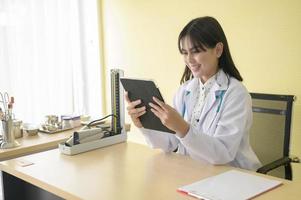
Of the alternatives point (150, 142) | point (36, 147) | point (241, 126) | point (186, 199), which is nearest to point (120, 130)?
point (150, 142)

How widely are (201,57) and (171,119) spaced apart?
36 centimetres

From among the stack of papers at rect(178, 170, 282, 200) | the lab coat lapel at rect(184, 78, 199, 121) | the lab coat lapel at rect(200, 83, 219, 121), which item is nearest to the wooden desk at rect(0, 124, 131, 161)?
the lab coat lapel at rect(184, 78, 199, 121)

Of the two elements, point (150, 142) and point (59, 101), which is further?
point (59, 101)

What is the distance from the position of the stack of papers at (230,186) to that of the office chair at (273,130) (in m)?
0.54

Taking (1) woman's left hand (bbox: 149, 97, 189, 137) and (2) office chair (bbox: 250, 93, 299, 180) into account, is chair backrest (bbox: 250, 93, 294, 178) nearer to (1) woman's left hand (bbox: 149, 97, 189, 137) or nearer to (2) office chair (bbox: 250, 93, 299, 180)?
(2) office chair (bbox: 250, 93, 299, 180)

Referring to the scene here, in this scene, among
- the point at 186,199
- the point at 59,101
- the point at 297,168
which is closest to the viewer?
the point at 186,199

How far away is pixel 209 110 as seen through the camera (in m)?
1.55

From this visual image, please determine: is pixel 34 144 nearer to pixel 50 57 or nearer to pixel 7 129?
pixel 7 129

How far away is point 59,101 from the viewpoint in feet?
9.79

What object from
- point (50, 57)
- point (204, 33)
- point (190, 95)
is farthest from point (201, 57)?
point (50, 57)

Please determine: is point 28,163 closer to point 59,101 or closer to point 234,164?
point 234,164

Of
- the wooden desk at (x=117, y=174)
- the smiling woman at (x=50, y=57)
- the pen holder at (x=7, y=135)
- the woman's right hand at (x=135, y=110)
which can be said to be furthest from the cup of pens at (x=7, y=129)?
the smiling woman at (x=50, y=57)

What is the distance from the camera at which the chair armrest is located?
1.53 metres

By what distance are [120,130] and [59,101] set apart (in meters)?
1.37
